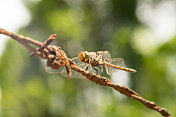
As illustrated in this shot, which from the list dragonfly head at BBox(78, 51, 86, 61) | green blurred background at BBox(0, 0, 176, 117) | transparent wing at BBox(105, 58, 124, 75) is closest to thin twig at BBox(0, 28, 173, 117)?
dragonfly head at BBox(78, 51, 86, 61)

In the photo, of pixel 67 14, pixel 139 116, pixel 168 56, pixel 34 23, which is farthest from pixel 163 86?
pixel 34 23

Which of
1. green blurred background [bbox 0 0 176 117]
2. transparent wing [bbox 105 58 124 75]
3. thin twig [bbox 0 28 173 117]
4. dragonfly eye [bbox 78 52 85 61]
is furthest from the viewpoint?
green blurred background [bbox 0 0 176 117]

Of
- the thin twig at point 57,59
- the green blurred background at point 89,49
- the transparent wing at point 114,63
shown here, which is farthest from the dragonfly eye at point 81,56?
the green blurred background at point 89,49

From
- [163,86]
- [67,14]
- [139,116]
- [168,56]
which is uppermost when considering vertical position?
[67,14]

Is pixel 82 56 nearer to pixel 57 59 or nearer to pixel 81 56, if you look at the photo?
pixel 81 56

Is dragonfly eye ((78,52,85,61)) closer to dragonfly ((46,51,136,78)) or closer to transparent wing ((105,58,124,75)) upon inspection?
dragonfly ((46,51,136,78))

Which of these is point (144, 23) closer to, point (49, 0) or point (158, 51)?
point (158, 51)

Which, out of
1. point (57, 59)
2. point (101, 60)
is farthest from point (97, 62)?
point (57, 59)

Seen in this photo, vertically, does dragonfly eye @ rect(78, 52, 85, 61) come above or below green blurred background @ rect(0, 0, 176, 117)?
below
